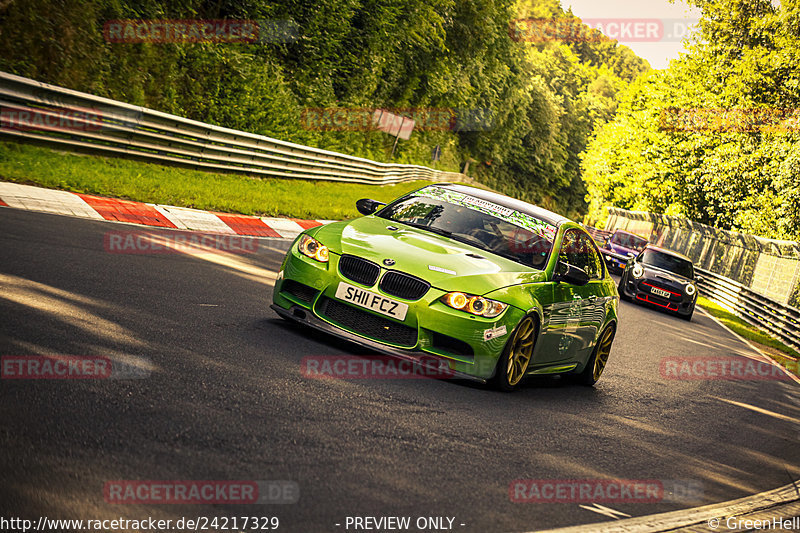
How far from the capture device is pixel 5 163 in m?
12.5

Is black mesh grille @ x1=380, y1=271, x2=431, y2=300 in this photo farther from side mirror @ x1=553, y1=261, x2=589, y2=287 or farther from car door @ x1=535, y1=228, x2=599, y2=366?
side mirror @ x1=553, y1=261, x2=589, y2=287

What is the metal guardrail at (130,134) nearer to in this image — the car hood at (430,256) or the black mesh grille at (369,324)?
the car hood at (430,256)

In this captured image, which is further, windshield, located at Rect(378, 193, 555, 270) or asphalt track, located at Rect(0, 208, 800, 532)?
windshield, located at Rect(378, 193, 555, 270)

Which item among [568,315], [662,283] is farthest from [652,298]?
[568,315]

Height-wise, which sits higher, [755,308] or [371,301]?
[371,301]

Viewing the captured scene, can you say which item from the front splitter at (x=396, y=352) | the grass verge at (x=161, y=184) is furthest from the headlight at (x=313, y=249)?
the grass verge at (x=161, y=184)

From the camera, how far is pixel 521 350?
6.97m

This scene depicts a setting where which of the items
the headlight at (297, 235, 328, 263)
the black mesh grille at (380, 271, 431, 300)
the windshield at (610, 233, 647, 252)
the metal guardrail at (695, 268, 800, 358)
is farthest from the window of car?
the windshield at (610, 233, 647, 252)

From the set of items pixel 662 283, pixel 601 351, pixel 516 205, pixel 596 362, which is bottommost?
pixel 662 283

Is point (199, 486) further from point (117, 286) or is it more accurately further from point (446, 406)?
point (117, 286)

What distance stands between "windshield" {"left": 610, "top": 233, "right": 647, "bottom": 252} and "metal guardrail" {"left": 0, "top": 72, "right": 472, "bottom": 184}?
37.2ft

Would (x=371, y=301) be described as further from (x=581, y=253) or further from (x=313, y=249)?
(x=581, y=253)

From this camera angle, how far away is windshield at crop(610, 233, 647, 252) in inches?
1165

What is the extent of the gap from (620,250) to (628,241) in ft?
3.95
